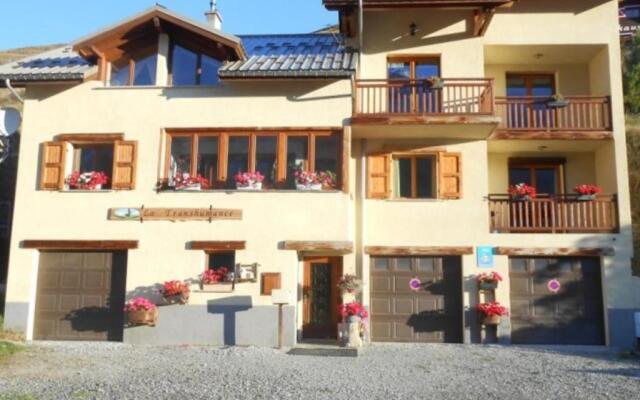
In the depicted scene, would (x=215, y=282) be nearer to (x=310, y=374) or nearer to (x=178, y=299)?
(x=178, y=299)

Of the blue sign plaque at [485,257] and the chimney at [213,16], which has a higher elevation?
the chimney at [213,16]

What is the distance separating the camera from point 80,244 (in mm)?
15250

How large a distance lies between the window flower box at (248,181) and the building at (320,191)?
232mm

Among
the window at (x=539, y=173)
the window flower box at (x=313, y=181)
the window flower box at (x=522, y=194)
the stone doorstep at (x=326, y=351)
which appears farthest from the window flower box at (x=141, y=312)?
the window at (x=539, y=173)

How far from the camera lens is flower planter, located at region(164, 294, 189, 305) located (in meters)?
14.6

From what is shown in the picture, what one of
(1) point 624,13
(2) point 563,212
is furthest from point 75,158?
(1) point 624,13

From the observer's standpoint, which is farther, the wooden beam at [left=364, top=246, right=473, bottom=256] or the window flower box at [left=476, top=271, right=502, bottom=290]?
the wooden beam at [left=364, top=246, right=473, bottom=256]

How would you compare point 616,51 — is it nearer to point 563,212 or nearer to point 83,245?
point 563,212

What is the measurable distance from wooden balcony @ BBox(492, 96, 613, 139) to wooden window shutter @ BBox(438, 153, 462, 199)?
3.98 feet

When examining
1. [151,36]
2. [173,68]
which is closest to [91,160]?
[173,68]

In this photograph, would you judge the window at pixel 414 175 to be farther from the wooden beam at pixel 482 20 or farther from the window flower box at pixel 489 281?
the wooden beam at pixel 482 20

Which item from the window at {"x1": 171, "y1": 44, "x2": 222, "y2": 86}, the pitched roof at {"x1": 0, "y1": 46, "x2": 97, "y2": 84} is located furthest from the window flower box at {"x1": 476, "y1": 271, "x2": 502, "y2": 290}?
the pitched roof at {"x1": 0, "y1": 46, "x2": 97, "y2": 84}

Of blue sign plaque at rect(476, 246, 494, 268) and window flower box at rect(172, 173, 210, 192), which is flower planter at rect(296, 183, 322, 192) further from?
blue sign plaque at rect(476, 246, 494, 268)

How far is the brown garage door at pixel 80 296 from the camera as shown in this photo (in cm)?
1529
